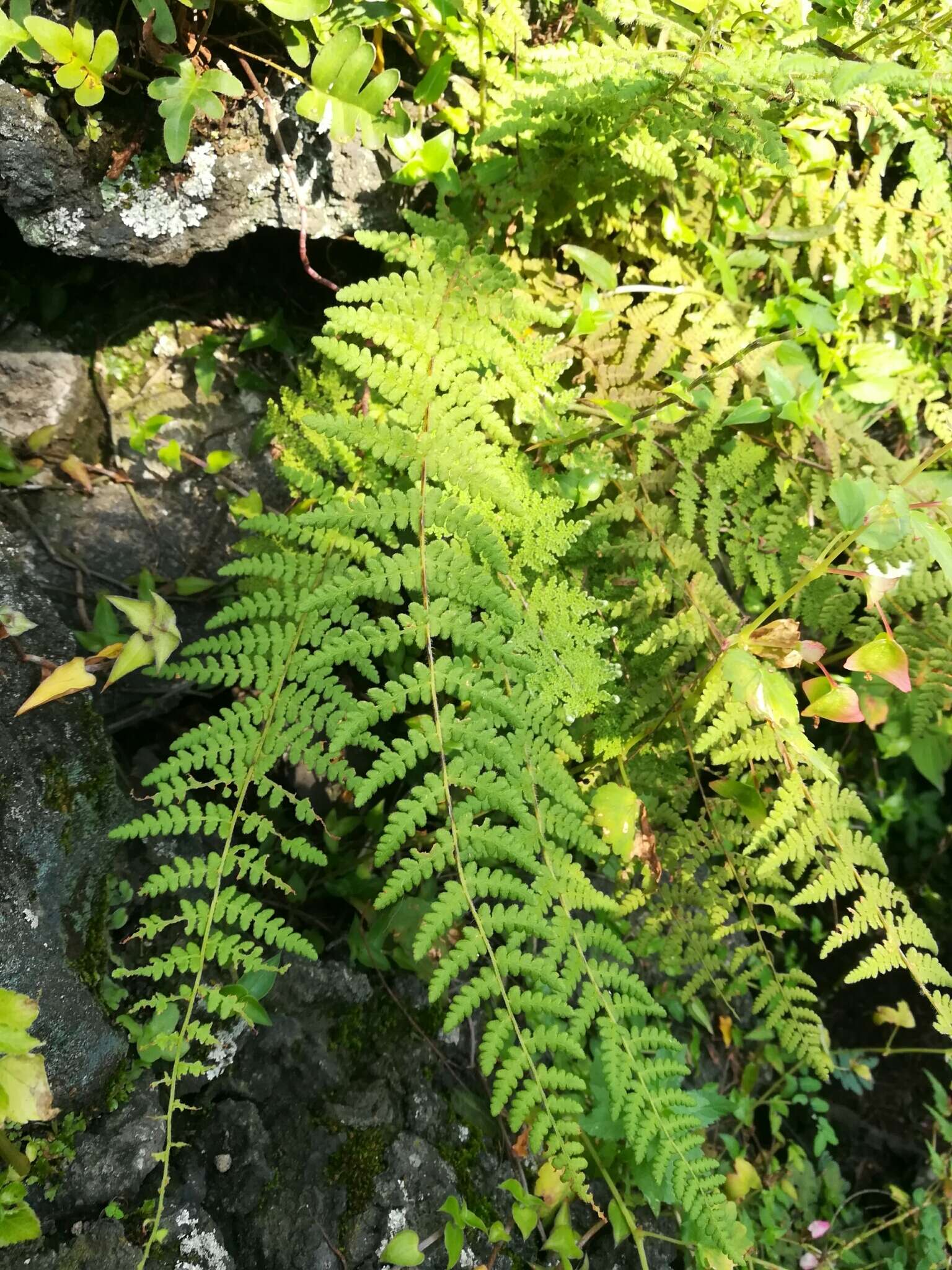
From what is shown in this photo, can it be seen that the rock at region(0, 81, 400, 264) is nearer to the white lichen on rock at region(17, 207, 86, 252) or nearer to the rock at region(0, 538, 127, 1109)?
the white lichen on rock at region(17, 207, 86, 252)

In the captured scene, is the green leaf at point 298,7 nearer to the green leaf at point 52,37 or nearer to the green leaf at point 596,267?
the green leaf at point 52,37

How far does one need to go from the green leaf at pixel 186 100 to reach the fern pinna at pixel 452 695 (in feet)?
1.89

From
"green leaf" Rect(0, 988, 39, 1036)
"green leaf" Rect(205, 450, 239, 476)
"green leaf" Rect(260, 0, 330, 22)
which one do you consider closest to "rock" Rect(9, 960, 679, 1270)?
"green leaf" Rect(0, 988, 39, 1036)

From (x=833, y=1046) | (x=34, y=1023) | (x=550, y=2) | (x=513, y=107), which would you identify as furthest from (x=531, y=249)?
(x=833, y=1046)

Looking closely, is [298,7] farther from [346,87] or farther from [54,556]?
[54,556]

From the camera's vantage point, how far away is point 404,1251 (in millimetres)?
2109

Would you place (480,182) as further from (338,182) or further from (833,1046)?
(833,1046)

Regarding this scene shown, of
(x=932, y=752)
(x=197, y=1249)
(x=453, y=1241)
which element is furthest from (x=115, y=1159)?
(x=932, y=752)

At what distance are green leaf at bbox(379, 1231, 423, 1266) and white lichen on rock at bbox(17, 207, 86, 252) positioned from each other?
116 inches

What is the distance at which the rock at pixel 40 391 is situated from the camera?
2.63 meters

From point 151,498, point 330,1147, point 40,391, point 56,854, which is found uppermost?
point 40,391

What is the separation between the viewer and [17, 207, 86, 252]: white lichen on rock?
7.94 ft

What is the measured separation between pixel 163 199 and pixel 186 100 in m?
0.41

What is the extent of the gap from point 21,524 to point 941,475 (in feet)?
9.05
